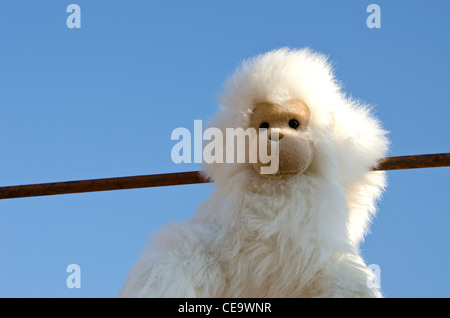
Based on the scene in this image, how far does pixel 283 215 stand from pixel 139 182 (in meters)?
0.35

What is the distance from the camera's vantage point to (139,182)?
1.16m

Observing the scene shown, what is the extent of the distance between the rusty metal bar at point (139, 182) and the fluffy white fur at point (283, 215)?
41mm

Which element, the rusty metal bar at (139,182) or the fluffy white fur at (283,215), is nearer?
the fluffy white fur at (283,215)

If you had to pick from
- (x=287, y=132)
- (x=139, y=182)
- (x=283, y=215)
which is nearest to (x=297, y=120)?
(x=287, y=132)

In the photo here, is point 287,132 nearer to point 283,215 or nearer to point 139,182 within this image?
point 283,215

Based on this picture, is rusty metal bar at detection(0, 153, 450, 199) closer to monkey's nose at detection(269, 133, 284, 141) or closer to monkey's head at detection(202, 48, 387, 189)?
monkey's head at detection(202, 48, 387, 189)

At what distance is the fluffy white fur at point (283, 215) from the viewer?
2.95 ft

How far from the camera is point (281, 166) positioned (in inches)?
38.2

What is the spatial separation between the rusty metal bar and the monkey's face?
7.9 inches

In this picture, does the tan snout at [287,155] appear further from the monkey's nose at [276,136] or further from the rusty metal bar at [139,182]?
the rusty metal bar at [139,182]

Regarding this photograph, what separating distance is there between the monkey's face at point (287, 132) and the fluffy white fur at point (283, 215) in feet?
0.05

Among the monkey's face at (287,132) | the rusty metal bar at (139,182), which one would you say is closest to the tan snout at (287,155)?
the monkey's face at (287,132)

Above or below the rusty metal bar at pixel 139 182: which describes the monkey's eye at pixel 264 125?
above
